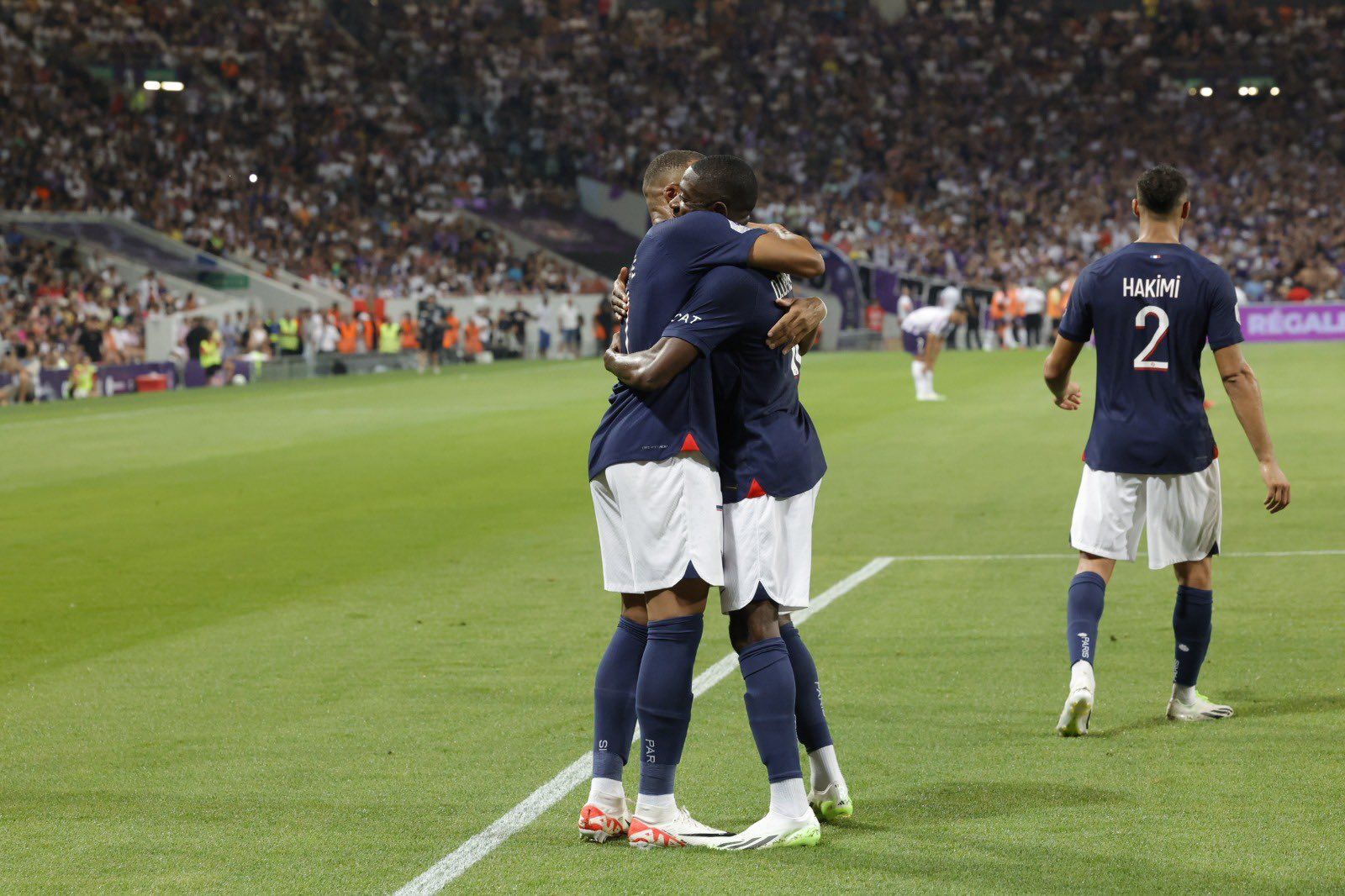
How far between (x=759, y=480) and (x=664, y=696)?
731 millimetres

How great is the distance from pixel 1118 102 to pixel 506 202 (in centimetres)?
2231

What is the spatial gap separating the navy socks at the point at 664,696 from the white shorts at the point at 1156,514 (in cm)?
235

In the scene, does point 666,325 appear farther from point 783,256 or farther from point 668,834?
point 668,834

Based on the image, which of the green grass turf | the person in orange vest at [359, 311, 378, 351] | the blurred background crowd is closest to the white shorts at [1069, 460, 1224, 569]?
the green grass turf

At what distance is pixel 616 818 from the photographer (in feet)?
17.2

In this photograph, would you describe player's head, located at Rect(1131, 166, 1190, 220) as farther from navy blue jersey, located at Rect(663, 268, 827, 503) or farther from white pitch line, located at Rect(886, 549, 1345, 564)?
white pitch line, located at Rect(886, 549, 1345, 564)

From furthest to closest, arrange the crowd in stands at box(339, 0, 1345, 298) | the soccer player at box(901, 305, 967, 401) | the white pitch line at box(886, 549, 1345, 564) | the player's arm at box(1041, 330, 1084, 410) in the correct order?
the crowd in stands at box(339, 0, 1345, 298) → the soccer player at box(901, 305, 967, 401) → the white pitch line at box(886, 549, 1345, 564) → the player's arm at box(1041, 330, 1084, 410)

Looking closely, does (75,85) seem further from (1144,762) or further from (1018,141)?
(1144,762)

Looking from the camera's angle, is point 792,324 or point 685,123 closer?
point 792,324

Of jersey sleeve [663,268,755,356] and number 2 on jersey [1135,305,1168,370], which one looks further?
number 2 on jersey [1135,305,1168,370]

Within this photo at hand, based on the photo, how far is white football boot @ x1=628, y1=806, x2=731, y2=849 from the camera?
511 cm

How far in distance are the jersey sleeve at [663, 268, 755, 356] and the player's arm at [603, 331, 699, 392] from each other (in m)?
0.03

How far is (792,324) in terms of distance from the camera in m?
5.13

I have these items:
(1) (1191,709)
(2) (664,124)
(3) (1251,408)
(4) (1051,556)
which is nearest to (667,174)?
(3) (1251,408)
